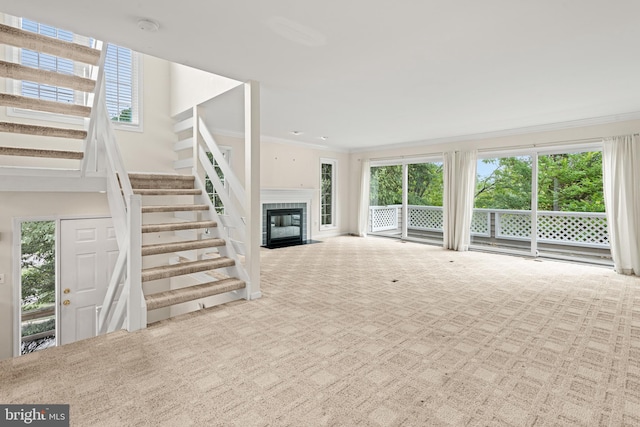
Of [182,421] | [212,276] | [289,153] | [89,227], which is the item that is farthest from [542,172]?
[89,227]

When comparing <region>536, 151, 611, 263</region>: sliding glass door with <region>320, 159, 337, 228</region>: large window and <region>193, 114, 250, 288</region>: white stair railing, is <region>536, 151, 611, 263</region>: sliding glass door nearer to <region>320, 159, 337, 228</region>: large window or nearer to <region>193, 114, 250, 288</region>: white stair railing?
<region>320, 159, 337, 228</region>: large window

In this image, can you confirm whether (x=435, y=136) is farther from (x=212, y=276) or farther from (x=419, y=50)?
(x=212, y=276)

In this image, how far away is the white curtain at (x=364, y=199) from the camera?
8.28 m

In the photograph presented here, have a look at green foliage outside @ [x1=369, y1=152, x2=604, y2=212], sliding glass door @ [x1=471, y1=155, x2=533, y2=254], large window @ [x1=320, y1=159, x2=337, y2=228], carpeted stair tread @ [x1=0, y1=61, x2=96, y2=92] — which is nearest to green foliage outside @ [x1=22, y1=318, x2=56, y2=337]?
carpeted stair tread @ [x1=0, y1=61, x2=96, y2=92]

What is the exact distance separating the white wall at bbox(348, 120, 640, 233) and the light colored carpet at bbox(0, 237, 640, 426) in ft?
8.72

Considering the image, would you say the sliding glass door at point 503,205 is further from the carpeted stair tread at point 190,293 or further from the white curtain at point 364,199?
the carpeted stair tread at point 190,293

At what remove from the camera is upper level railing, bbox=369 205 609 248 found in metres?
5.85

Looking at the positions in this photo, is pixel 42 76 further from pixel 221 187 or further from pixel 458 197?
pixel 458 197

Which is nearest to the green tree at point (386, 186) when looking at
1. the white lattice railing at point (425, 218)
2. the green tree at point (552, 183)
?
the white lattice railing at point (425, 218)

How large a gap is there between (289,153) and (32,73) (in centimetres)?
524

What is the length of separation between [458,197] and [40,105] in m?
6.43

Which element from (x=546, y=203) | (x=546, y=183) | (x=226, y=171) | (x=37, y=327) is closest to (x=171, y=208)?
(x=226, y=171)

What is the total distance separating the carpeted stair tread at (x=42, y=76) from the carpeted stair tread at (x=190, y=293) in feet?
6.26

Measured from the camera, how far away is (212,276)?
3754 mm
